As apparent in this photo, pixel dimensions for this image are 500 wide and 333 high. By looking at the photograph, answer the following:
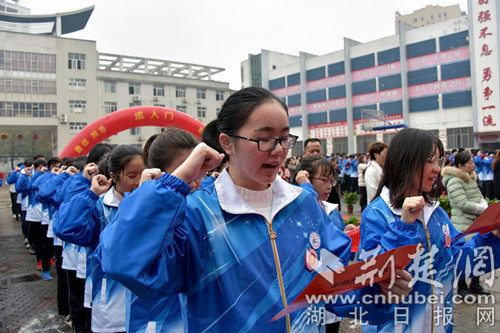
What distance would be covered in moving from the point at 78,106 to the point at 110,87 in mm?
3581

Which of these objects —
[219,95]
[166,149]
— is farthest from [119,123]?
[219,95]

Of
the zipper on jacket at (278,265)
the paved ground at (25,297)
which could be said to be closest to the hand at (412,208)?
the zipper on jacket at (278,265)

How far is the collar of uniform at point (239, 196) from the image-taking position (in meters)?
1.33

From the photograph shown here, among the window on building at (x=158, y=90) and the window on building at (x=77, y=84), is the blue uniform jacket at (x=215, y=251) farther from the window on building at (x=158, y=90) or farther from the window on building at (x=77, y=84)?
the window on building at (x=158, y=90)

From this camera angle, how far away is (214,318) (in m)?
1.26

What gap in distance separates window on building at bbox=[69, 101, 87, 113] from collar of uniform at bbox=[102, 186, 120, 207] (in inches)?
1330

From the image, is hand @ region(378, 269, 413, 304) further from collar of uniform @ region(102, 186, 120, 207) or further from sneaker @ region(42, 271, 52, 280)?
sneaker @ region(42, 271, 52, 280)

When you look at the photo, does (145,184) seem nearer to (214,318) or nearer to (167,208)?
(167,208)

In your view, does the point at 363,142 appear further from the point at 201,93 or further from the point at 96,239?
the point at 96,239

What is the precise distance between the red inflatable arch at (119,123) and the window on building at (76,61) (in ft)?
89.7

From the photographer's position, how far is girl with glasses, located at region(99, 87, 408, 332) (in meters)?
1.10

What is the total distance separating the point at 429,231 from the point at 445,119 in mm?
24966

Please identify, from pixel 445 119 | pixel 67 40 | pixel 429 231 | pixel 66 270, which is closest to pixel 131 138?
pixel 67 40

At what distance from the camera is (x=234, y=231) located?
1315 millimetres
